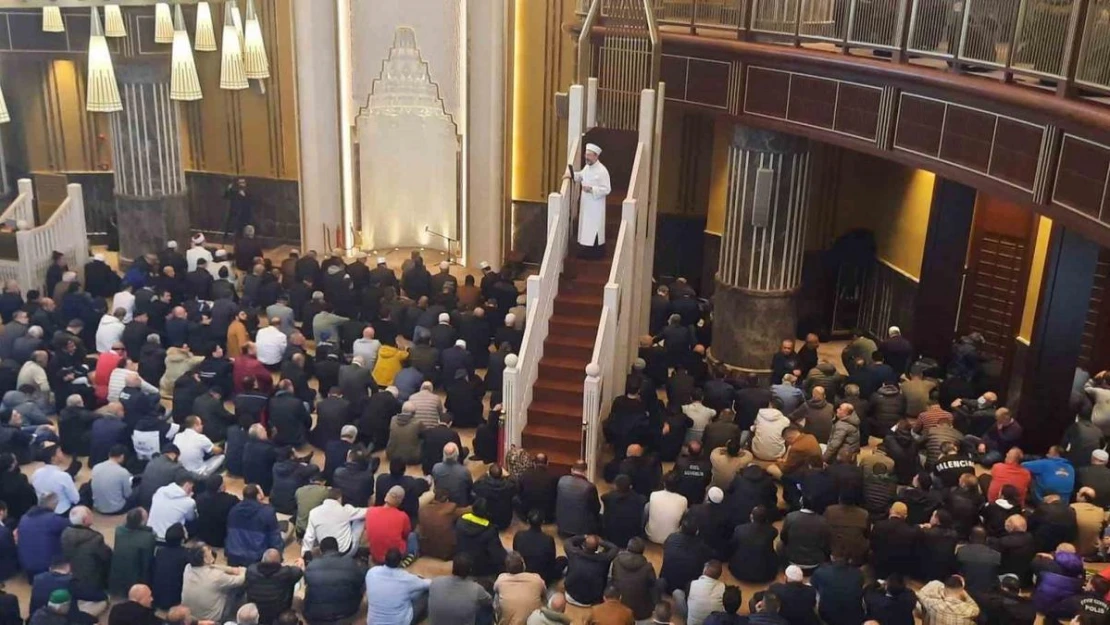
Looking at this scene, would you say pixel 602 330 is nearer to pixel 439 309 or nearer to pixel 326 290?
pixel 439 309

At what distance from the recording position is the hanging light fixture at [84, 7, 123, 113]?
12.1 meters

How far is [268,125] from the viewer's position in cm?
1623

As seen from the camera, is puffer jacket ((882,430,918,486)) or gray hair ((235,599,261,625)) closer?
gray hair ((235,599,261,625))

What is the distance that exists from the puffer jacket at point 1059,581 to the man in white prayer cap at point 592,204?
513cm

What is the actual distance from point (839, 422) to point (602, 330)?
219cm

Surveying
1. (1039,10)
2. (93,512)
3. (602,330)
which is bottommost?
(93,512)

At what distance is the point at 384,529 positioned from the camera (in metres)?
8.07

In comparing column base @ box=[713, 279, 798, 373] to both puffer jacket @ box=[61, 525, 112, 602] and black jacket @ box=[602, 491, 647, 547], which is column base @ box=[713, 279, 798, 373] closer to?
black jacket @ box=[602, 491, 647, 547]

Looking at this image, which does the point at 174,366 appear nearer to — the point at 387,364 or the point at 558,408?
the point at 387,364

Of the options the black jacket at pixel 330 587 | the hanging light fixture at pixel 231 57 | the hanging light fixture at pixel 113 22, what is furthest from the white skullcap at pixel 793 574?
the hanging light fixture at pixel 113 22

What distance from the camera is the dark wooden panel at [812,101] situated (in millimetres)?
9984

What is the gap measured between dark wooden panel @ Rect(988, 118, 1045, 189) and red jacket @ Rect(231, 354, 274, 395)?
6759mm

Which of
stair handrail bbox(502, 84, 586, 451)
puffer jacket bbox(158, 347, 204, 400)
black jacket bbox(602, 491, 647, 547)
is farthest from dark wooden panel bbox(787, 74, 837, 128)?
puffer jacket bbox(158, 347, 204, 400)

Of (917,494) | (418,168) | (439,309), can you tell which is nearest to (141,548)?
(439,309)
